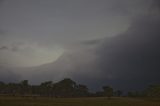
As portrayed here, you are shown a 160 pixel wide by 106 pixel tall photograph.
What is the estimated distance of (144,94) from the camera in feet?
648

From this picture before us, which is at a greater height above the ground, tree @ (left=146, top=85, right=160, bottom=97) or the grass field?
tree @ (left=146, top=85, right=160, bottom=97)

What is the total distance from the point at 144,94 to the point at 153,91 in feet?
76.5

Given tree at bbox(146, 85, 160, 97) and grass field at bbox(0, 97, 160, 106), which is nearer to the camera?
grass field at bbox(0, 97, 160, 106)

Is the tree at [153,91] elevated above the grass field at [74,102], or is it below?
above

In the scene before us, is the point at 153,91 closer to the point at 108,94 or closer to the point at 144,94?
the point at 144,94

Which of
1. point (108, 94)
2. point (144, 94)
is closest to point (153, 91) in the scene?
point (144, 94)

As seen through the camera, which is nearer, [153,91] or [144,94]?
[153,91]

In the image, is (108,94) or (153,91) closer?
(153,91)

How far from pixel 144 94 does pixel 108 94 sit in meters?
27.1

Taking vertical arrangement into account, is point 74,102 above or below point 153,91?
below

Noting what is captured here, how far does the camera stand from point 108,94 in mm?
199500

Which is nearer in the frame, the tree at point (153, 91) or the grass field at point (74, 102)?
the grass field at point (74, 102)

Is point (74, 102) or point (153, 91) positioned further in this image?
point (153, 91)
